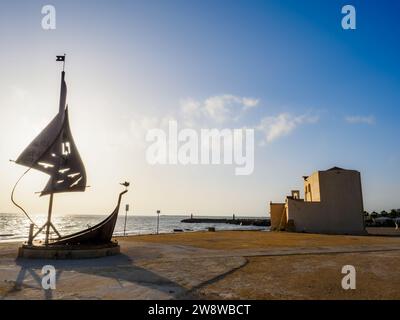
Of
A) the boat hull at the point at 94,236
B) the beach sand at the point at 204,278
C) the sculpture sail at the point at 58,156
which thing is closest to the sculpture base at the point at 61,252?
the beach sand at the point at 204,278

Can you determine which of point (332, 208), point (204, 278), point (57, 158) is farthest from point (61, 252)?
point (332, 208)

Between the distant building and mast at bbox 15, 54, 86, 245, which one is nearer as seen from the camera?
mast at bbox 15, 54, 86, 245

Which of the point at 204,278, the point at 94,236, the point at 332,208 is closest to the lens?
the point at 204,278

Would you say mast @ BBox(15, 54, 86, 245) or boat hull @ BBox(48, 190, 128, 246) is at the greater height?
mast @ BBox(15, 54, 86, 245)

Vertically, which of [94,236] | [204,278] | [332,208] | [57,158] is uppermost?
[57,158]

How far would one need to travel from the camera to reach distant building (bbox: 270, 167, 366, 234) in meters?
35.7

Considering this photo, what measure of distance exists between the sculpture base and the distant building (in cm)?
2804

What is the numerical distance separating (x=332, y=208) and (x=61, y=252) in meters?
32.1

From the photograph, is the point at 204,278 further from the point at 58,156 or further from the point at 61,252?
the point at 58,156

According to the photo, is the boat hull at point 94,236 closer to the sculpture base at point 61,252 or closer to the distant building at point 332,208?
the sculpture base at point 61,252

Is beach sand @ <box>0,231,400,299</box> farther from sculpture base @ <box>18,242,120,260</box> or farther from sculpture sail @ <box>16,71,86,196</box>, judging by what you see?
sculpture sail @ <box>16,71,86,196</box>

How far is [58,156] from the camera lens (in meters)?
14.7

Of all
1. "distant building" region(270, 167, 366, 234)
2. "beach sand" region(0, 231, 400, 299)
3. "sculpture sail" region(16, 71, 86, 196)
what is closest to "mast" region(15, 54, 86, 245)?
"sculpture sail" region(16, 71, 86, 196)
